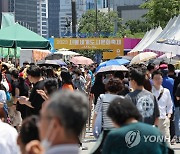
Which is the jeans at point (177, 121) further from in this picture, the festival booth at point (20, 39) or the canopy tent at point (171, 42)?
the canopy tent at point (171, 42)

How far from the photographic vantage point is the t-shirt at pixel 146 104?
24.9ft

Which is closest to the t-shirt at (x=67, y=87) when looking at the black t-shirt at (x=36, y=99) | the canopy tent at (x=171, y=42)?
the black t-shirt at (x=36, y=99)

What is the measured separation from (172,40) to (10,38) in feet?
27.0

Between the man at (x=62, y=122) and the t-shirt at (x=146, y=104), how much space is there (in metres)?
4.46

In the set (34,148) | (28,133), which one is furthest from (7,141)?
(34,148)

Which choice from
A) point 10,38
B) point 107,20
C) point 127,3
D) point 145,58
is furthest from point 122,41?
point 127,3

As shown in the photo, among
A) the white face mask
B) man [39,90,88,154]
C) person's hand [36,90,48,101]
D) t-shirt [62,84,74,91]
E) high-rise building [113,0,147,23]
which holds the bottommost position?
t-shirt [62,84,74,91]

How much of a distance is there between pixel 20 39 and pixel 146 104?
7760 millimetres

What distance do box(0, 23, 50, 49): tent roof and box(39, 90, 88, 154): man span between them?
11.7m

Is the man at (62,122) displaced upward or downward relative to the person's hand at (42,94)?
upward

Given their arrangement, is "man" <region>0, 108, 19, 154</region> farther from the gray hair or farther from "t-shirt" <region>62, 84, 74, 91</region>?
"t-shirt" <region>62, 84, 74, 91</region>

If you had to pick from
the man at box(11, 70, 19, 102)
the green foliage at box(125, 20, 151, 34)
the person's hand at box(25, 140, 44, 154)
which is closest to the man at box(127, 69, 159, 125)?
the person's hand at box(25, 140, 44, 154)

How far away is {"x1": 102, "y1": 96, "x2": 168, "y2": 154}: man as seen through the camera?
5348mm

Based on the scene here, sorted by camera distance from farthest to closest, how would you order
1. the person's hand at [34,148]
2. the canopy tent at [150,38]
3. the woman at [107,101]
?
the canopy tent at [150,38]
the woman at [107,101]
the person's hand at [34,148]
